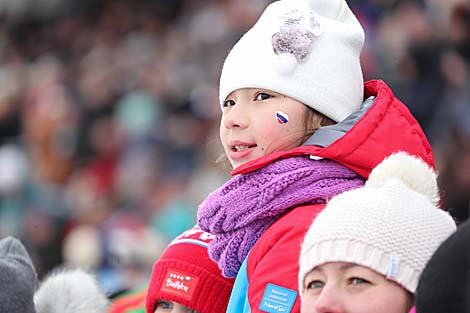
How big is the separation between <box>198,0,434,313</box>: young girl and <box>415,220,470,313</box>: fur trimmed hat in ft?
1.48

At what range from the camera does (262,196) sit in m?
2.34

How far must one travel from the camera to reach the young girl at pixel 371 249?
6.47 ft

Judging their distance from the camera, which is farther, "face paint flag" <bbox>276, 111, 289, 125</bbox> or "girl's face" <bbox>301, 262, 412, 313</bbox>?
"face paint flag" <bbox>276, 111, 289, 125</bbox>

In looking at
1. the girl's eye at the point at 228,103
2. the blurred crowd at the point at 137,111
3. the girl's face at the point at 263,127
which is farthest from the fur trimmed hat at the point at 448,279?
the blurred crowd at the point at 137,111

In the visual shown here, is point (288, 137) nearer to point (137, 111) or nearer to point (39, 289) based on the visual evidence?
point (39, 289)

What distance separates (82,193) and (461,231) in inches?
262

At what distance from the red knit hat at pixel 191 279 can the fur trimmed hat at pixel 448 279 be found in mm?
1104

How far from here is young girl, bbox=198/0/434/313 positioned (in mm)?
2285

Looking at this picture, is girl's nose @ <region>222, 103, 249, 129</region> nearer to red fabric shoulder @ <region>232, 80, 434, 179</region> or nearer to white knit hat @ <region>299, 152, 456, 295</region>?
red fabric shoulder @ <region>232, 80, 434, 179</region>

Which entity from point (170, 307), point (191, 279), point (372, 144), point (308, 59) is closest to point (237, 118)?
point (308, 59)

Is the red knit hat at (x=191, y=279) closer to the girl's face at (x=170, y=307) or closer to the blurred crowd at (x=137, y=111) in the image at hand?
the girl's face at (x=170, y=307)

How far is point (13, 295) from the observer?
2828mm

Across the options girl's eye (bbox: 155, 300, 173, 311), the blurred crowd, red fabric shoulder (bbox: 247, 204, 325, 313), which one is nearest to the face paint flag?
red fabric shoulder (bbox: 247, 204, 325, 313)

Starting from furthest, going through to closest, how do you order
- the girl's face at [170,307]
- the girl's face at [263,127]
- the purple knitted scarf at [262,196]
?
the girl's face at [170,307] → the girl's face at [263,127] → the purple knitted scarf at [262,196]
